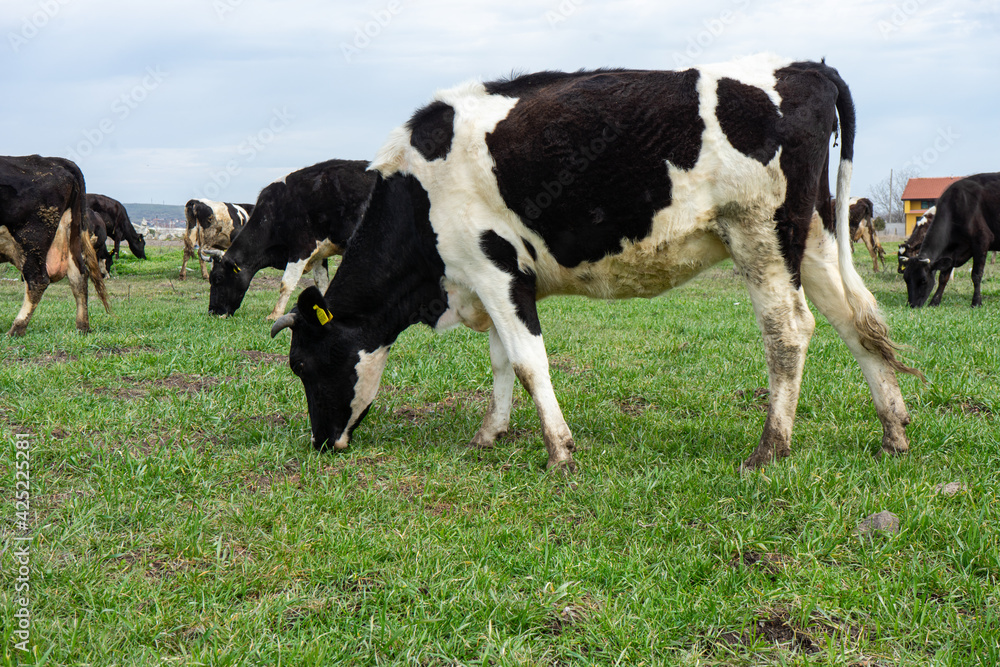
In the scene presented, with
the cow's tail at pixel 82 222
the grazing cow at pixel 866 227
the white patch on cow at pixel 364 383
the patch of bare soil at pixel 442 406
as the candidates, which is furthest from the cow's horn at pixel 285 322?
the grazing cow at pixel 866 227

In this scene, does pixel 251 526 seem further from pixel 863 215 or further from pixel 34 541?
pixel 863 215

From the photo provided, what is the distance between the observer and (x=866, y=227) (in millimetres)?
22234

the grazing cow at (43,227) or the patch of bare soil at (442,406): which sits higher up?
the grazing cow at (43,227)

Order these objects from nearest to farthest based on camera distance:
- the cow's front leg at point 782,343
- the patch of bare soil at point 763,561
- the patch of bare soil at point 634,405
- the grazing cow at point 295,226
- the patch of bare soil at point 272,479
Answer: the patch of bare soil at point 763,561 < the patch of bare soil at point 272,479 < the cow's front leg at point 782,343 < the patch of bare soil at point 634,405 < the grazing cow at point 295,226

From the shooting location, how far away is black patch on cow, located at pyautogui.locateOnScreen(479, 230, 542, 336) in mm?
4648

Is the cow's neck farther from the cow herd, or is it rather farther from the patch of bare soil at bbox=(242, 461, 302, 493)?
the patch of bare soil at bbox=(242, 461, 302, 493)

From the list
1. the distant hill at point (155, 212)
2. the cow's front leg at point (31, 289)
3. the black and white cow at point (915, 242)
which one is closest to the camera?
the cow's front leg at point (31, 289)

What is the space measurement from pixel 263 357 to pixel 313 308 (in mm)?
3216

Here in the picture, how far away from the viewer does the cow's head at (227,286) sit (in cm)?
1214

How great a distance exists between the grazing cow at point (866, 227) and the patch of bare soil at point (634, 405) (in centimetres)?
1828

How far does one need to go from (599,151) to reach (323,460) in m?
2.49

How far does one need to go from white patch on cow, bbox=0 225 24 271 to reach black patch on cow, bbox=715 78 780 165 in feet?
28.7

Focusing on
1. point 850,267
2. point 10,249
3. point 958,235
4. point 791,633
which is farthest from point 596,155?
point 958,235

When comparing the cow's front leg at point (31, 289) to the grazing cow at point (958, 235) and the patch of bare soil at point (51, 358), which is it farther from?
the grazing cow at point (958, 235)
